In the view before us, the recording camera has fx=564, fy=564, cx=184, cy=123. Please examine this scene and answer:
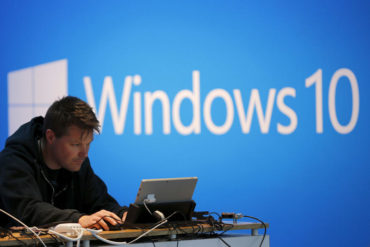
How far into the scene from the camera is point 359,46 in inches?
175

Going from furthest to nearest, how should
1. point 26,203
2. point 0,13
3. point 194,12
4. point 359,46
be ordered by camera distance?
point 359,46 < point 194,12 < point 0,13 < point 26,203

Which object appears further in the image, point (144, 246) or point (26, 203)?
point (26, 203)

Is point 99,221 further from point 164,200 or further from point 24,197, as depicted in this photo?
point 24,197

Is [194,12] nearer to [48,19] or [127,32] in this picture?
[127,32]

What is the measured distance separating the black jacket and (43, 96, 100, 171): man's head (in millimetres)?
65

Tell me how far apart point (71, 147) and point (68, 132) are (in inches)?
2.8

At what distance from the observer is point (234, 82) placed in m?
4.13

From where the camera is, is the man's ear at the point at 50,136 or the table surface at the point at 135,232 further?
the man's ear at the point at 50,136

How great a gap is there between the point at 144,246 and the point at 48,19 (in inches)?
87.3

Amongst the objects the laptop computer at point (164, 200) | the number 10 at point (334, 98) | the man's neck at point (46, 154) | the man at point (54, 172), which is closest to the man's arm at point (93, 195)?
the man at point (54, 172)

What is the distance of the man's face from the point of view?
2.55 meters

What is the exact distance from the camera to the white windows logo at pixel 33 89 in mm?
3770

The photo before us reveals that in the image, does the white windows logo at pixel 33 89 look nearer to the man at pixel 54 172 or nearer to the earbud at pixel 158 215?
the man at pixel 54 172

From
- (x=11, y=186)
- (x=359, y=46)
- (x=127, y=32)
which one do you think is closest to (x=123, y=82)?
(x=127, y=32)
